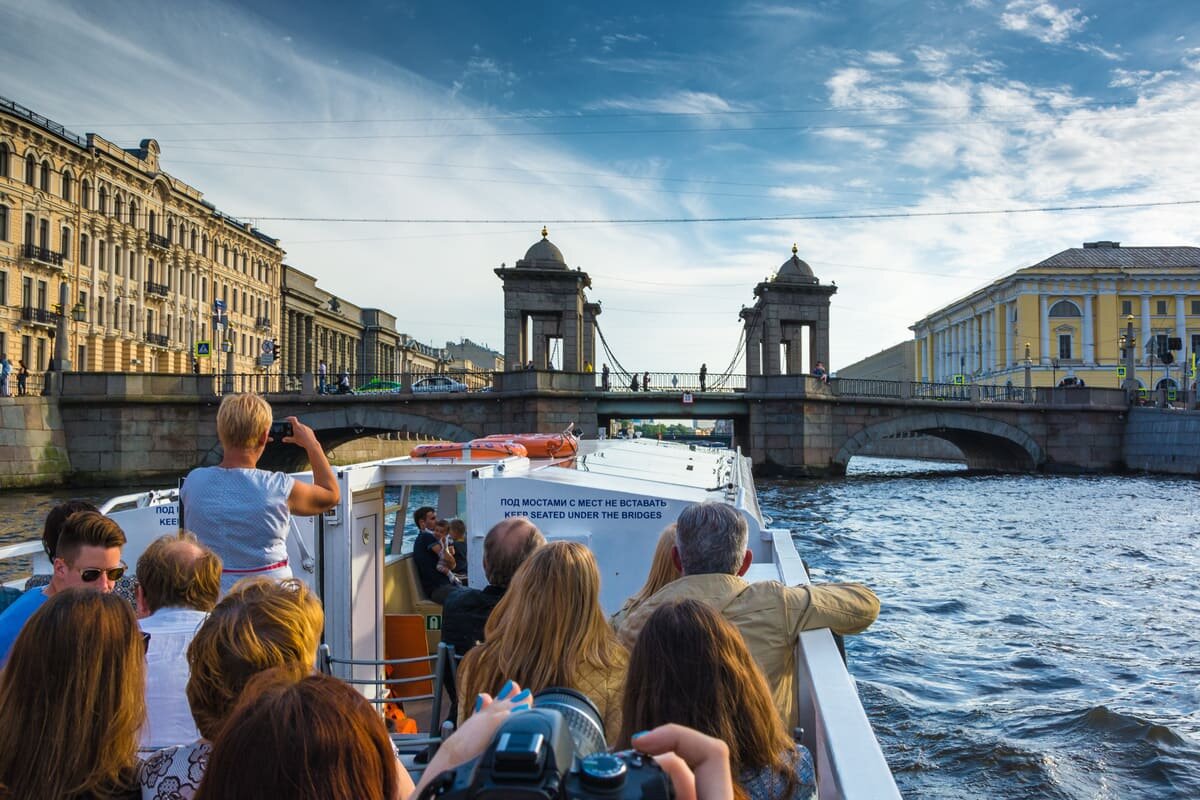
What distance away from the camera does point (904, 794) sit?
19.8ft

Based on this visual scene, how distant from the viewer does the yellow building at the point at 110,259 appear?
40.3m

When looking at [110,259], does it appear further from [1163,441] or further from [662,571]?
[662,571]

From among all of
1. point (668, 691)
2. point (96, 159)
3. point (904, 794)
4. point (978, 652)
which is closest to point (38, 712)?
point (668, 691)

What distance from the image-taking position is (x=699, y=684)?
189 cm

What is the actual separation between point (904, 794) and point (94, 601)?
536 centimetres

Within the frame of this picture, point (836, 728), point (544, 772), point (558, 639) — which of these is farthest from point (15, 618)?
point (544, 772)

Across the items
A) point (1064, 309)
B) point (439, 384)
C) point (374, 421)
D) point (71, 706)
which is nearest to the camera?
point (71, 706)

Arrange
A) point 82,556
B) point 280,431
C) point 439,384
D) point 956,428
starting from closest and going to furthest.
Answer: point 82,556 → point 280,431 → point 956,428 → point 439,384

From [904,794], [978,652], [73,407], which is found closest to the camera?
[904,794]

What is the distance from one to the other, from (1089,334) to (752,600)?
70.4 meters

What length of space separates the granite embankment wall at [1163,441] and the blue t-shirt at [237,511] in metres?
37.2

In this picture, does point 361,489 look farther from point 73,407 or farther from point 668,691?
point 73,407

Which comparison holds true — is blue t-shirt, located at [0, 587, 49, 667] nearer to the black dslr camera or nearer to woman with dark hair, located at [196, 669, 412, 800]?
woman with dark hair, located at [196, 669, 412, 800]

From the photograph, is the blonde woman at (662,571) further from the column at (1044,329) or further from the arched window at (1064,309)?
the arched window at (1064,309)
